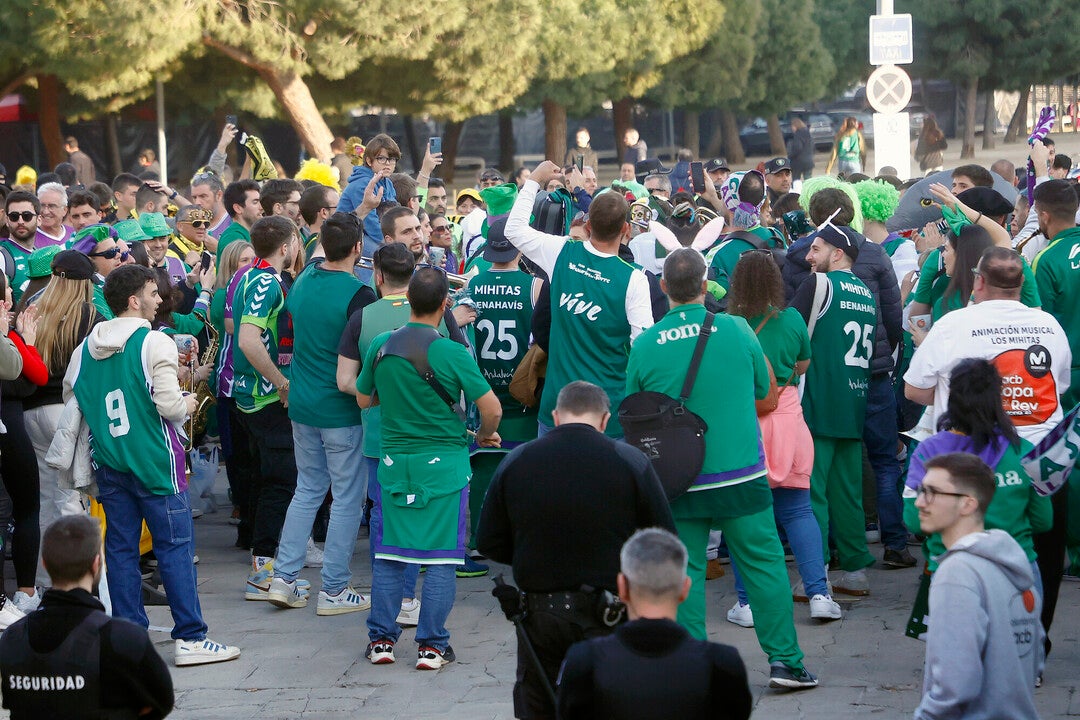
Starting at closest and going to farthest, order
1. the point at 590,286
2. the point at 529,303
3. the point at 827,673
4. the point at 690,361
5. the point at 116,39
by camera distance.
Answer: the point at 690,361, the point at 827,673, the point at 590,286, the point at 529,303, the point at 116,39

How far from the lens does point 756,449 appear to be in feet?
19.3

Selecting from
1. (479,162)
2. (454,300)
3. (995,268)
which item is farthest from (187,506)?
(479,162)

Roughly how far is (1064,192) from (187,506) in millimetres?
4604

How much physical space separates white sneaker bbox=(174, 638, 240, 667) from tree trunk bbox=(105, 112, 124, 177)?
2953 centimetres

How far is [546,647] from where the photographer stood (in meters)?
4.89

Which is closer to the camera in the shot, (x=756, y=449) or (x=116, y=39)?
(x=756, y=449)

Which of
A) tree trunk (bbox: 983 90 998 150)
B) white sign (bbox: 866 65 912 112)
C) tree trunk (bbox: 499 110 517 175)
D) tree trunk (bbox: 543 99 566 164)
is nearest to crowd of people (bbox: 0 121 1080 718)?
white sign (bbox: 866 65 912 112)

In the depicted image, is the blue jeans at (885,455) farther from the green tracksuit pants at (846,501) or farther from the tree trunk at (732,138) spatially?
the tree trunk at (732,138)

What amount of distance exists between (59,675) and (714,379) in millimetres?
2847

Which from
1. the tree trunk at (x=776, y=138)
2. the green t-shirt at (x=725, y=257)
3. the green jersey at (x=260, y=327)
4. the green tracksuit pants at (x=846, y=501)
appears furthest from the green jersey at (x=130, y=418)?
the tree trunk at (x=776, y=138)

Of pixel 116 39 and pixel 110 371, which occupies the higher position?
pixel 116 39

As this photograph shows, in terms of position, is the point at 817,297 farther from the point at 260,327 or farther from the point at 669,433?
the point at 260,327

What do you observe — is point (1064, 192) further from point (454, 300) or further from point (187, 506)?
point (187, 506)

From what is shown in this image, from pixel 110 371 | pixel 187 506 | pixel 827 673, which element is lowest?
pixel 827 673
